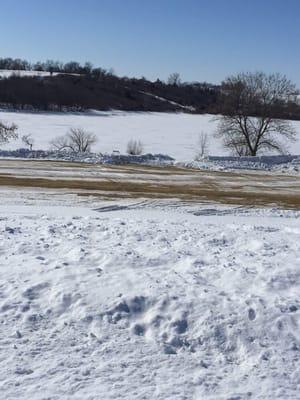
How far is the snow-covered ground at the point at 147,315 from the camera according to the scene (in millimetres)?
5215

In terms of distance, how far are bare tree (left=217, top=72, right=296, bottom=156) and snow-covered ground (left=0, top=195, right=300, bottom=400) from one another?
24570 millimetres

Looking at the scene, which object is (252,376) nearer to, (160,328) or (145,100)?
(160,328)

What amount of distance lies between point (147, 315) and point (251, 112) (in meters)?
28.7

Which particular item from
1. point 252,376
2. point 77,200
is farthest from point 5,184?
point 252,376

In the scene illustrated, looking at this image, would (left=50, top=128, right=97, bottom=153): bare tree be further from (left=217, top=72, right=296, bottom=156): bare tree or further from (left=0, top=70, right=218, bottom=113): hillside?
(left=0, top=70, right=218, bottom=113): hillside

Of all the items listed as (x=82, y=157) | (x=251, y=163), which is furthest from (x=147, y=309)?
(x=251, y=163)

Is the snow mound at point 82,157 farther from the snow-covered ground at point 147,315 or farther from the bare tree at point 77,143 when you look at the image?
the snow-covered ground at point 147,315

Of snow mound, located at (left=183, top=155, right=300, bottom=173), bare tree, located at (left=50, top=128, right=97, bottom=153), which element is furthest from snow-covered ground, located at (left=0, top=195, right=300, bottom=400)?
bare tree, located at (left=50, top=128, right=97, bottom=153)

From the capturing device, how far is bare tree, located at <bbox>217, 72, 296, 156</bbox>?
110 feet

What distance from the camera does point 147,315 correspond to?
642cm

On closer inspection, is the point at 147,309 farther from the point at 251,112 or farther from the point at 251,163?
the point at 251,112

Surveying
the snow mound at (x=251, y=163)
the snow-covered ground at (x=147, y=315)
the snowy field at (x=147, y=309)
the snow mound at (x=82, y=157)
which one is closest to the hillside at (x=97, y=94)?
the snow mound at (x=251, y=163)

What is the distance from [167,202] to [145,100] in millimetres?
112182

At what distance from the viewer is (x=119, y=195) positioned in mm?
16141
